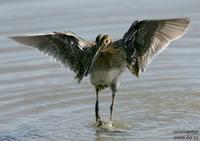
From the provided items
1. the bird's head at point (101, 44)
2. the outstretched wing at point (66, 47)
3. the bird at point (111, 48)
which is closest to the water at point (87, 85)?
the bird at point (111, 48)

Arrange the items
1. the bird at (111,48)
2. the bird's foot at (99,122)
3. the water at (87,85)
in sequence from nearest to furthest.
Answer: the bird at (111,48)
the water at (87,85)
the bird's foot at (99,122)

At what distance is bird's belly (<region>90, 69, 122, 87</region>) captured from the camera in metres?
10.1

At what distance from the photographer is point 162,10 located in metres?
13.6

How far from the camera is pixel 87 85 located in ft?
38.2

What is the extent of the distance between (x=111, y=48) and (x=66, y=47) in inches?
27.5

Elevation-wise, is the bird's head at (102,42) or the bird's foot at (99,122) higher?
the bird's head at (102,42)

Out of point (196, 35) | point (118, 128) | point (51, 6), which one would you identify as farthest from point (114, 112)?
point (51, 6)

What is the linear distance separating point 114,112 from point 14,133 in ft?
4.83

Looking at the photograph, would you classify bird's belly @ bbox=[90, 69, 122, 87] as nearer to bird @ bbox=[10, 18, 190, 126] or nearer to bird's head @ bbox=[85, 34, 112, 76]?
bird @ bbox=[10, 18, 190, 126]

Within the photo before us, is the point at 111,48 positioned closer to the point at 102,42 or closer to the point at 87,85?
the point at 102,42

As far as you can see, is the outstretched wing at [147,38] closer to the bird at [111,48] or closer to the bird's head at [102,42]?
the bird at [111,48]

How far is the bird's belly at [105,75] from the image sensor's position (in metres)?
10.1

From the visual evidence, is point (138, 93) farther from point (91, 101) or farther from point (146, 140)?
point (146, 140)

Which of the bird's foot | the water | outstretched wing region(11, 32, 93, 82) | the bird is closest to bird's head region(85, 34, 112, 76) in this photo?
the bird
